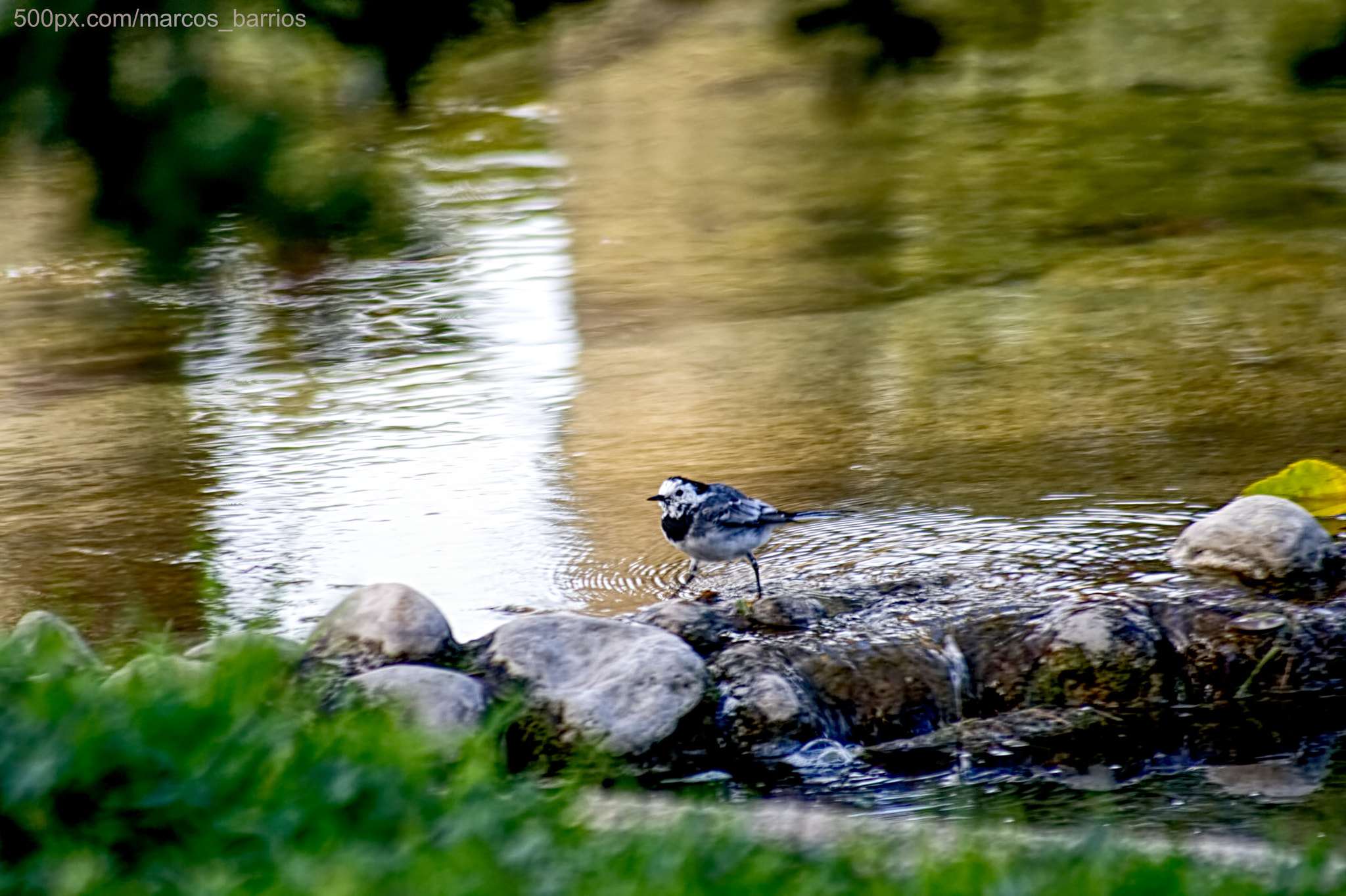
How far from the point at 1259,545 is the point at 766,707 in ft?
6.43

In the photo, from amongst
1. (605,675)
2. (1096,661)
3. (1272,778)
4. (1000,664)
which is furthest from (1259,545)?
(605,675)

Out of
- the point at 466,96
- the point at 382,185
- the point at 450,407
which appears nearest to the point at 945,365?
the point at 450,407

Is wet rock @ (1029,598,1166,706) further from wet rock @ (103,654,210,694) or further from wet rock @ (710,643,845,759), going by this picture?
wet rock @ (103,654,210,694)

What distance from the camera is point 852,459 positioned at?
25.2 ft

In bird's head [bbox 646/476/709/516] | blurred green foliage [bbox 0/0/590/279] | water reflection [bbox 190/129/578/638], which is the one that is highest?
blurred green foliage [bbox 0/0/590/279]

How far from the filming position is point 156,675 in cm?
378

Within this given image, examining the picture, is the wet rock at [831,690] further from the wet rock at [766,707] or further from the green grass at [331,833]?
the green grass at [331,833]

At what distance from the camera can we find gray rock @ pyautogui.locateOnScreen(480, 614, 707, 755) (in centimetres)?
509

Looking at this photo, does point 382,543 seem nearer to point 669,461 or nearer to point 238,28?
point 669,461

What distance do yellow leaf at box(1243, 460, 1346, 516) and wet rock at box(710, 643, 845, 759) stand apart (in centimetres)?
227

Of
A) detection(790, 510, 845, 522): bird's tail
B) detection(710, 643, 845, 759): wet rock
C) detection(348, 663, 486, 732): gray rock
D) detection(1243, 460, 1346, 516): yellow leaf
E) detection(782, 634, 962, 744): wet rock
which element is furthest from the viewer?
detection(790, 510, 845, 522): bird's tail

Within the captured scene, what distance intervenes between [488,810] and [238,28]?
156 centimetres

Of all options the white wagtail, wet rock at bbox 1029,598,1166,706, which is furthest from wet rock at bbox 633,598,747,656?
wet rock at bbox 1029,598,1166,706

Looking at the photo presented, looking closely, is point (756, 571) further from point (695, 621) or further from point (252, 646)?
point (252, 646)
